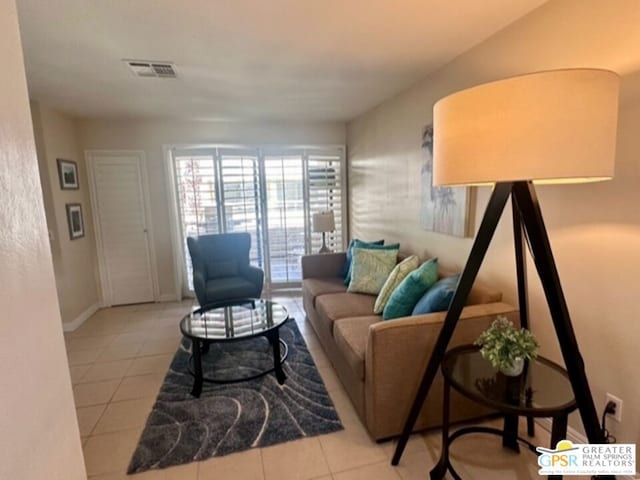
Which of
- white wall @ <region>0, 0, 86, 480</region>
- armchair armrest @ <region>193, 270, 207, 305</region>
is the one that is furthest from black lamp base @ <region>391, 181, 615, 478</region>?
armchair armrest @ <region>193, 270, 207, 305</region>

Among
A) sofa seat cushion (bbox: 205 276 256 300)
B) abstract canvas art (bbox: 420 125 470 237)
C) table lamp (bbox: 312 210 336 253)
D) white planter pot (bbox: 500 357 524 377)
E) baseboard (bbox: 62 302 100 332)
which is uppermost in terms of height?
abstract canvas art (bbox: 420 125 470 237)

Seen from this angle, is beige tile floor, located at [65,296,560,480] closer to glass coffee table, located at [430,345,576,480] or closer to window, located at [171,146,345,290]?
glass coffee table, located at [430,345,576,480]

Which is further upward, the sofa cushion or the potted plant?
the potted plant

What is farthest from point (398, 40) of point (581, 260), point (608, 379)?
point (608, 379)

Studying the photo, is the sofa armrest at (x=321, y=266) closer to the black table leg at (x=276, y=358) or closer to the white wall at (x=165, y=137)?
the black table leg at (x=276, y=358)

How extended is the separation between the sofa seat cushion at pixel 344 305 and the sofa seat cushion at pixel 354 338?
0.40 ft

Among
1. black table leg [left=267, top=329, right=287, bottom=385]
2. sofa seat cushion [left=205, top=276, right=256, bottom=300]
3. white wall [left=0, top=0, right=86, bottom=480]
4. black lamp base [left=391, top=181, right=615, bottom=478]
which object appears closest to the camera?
white wall [left=0, top=0, right=86, bottom=480]

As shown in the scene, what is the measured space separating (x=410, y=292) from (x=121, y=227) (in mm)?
3732

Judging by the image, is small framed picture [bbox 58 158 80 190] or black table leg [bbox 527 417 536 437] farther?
small framed picture [bbox 58 158 80 190]

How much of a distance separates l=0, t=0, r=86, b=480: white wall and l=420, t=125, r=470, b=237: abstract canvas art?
7.61ft

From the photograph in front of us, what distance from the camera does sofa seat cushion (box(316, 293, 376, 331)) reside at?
2646 millimetres

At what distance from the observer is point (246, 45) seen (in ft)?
7.21

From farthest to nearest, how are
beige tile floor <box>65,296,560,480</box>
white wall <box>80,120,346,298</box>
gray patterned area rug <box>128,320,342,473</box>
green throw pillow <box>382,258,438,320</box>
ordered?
white wall <box>80,120,346,298</box> < green throw pillow <box>382,258,438,320</box> < gray patterned area rug <box>128,320,342,473</box> < beige tile floor <box>65,296,560,480</box>

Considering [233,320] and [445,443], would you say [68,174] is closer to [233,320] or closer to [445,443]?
[233,320]
